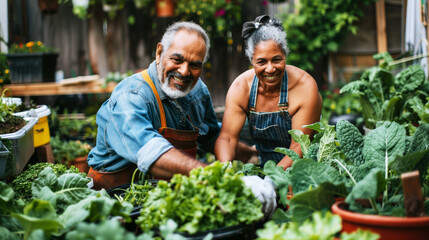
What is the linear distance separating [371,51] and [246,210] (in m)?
5.65

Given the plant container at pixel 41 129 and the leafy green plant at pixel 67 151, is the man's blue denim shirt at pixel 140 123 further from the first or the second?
the leafy green plant at pixel 67 151

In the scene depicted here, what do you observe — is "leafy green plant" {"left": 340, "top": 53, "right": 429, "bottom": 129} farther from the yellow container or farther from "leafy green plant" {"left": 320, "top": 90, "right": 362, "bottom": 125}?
the yellow container

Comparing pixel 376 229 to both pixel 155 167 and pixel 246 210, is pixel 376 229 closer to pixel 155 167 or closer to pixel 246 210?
pixel 246 210

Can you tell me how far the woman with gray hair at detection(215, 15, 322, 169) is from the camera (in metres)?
2.66

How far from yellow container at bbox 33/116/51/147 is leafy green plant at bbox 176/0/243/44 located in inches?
150

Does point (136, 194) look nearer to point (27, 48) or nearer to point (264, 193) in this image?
point (264, 193)

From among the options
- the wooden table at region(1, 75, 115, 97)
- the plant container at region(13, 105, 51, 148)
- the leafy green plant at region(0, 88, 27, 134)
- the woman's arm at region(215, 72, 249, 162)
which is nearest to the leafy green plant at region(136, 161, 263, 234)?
the woman's arm at region(215, 72, 249, 162)

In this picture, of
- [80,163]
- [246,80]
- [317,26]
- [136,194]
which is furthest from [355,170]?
[317,26]

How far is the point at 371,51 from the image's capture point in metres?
6.39

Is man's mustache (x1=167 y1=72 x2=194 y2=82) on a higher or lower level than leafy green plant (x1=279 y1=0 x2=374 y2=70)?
lower

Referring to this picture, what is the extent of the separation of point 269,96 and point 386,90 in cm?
144

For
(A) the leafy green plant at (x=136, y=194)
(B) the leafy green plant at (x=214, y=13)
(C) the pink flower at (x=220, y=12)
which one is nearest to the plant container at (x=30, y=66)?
(B) the leafy green plant at (x=214, y=13)

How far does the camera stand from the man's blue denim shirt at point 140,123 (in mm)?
2109

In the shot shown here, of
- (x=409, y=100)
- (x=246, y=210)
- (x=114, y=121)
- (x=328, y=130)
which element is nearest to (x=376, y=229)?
(x=246, y=210)
